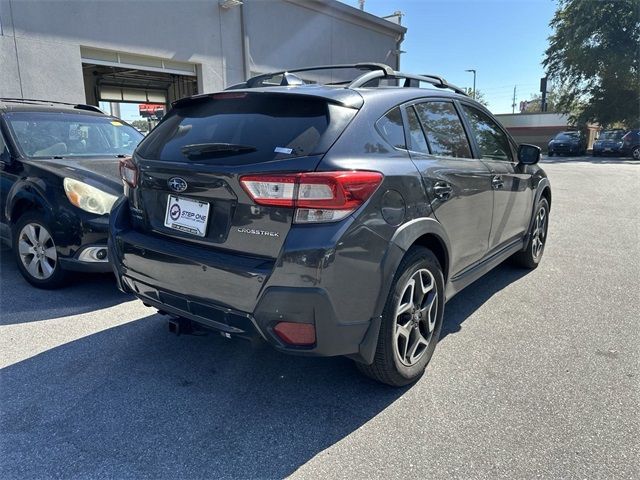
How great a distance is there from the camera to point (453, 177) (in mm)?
3113

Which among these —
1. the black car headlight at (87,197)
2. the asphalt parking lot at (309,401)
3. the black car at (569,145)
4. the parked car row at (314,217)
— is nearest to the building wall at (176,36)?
the black car headlight at (87,197)

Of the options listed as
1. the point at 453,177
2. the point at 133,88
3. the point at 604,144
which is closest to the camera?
the point at 453,177

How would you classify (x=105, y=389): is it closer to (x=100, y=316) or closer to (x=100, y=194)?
(x=100, y=316)

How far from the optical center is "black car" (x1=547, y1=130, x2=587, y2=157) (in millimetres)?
29250

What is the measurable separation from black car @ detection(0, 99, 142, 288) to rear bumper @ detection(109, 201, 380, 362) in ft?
5.35

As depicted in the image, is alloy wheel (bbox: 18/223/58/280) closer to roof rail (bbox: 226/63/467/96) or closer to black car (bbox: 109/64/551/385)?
black car (bbox: 109/64/551/385)

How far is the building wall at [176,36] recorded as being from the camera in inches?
348

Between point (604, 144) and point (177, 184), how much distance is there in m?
29.8

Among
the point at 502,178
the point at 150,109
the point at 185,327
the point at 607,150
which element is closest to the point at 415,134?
the point at 502,178

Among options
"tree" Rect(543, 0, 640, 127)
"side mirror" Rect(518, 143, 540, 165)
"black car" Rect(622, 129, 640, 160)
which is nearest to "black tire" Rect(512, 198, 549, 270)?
"side mirror" Rect(518, 143, 540, 165)

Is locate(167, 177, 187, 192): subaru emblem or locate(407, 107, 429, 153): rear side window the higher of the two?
locate(407, 107, 429, 153): rear side window

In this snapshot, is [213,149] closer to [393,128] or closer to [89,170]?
[393,128]

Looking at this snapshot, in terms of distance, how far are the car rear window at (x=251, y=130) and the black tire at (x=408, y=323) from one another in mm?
831

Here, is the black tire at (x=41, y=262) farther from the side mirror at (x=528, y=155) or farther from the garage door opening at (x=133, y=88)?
the garage door opening at (x=133, y=88)
